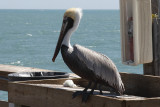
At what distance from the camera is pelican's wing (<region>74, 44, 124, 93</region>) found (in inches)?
166

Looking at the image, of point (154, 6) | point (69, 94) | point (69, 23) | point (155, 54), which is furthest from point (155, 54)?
point (69, 94)

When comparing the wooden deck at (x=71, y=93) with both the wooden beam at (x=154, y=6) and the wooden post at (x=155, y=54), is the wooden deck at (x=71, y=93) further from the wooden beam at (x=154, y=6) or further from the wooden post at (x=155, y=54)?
the wooden beam at (x=154, y=6)

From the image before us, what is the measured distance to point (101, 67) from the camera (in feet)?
13.9

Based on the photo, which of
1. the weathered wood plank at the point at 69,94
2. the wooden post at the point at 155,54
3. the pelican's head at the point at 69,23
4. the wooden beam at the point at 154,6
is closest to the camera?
the weathered wood plank at the point at 69,94

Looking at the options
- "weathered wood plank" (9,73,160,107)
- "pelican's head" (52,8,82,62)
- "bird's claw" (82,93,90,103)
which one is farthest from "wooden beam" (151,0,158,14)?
"bird's claw" (82,93,90,103)

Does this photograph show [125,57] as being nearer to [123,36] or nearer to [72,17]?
[123,36]

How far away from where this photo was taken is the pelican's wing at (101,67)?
4.22 m

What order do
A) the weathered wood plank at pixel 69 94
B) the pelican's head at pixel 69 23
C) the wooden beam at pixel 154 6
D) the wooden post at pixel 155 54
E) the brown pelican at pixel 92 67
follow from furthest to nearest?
the wooden beam at pixel 154 6
the wooden post at pixel 155 54
the pelican's head at pixel 69 23
the brown pelican at pixel 92 67
the weathered wood plank at pixel 69 94

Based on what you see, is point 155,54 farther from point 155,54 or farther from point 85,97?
point 85,97

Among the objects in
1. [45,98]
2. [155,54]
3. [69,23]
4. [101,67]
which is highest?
[69,23]

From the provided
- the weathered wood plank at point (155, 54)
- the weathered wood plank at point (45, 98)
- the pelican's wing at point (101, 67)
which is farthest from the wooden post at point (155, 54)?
the weathered wood plank at point (45, 98)

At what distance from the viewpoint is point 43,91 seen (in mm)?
4426

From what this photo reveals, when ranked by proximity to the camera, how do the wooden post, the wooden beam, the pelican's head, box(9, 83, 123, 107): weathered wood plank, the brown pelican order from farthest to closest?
the wooden beam → the wooden post → the pelican's head → the brown pelican → box(9, 83, 123, 107): weathered wood plank

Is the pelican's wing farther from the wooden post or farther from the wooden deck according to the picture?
the wooden post
